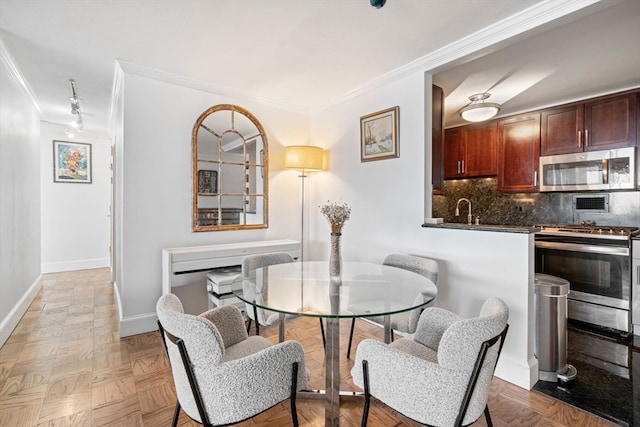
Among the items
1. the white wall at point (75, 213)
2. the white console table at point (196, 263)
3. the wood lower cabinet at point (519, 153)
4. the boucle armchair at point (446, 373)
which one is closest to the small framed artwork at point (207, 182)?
the white console table at point (196, 263)

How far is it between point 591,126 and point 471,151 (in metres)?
1.36

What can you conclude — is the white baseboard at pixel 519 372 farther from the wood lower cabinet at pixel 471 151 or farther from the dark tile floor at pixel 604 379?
the wood lower cabinet at pixel 471 151

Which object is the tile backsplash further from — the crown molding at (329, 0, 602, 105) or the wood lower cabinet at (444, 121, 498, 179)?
the crown molding at (329, 0, 602, 105)

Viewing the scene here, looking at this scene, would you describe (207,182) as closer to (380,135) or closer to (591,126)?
(380,135)

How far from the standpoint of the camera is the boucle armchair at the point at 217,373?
1150 mm

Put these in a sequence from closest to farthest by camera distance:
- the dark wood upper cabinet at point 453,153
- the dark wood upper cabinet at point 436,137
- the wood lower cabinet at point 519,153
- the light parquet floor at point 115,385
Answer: the light parquet floor at point 115,385 < the dark wood upper cabinet at point 436,137 < the wood lower cabinet at point 519,153 < the dark wood upper cabinet at point 453,153

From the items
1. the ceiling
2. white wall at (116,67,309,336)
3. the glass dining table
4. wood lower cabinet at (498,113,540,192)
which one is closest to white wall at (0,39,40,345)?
the ceiling

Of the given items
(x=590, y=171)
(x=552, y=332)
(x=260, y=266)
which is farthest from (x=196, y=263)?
(x=590, y=171)

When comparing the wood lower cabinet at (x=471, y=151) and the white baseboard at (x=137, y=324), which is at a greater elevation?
the wood lower cabinet at (x=471, y=151)

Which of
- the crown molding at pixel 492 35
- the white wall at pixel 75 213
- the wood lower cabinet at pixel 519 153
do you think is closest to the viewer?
the crown molding at pixel 492 35

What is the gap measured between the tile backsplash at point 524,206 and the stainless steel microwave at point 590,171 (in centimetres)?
27

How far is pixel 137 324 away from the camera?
2.86m

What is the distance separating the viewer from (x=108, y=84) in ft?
10.8

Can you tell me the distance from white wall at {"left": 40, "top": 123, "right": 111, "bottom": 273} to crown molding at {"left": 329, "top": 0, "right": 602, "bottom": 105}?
533 centimetres
